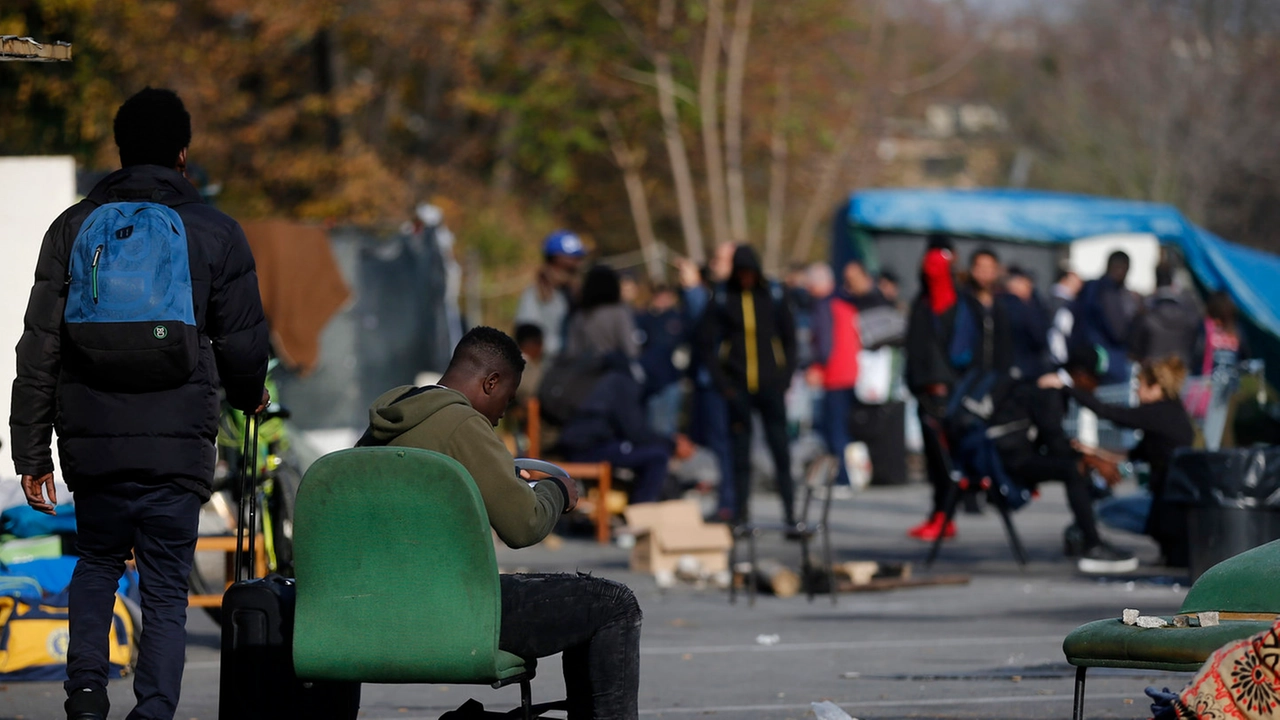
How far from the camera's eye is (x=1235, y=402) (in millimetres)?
13695

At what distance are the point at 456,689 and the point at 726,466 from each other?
23.9 ft

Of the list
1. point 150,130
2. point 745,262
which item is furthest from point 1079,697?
point 745,262

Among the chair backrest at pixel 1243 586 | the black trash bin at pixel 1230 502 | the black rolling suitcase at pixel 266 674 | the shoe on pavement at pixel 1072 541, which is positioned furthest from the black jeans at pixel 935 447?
the black rolling suitcase at pixel 266 674

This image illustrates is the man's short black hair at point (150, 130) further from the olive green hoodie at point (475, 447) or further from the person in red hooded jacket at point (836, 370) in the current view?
the person in red hooded jacket at point (836, 370)

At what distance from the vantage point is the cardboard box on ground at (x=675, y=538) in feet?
39.9

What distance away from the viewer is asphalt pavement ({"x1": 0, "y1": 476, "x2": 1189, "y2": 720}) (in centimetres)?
734

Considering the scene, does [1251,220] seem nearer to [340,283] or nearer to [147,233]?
[340,283]

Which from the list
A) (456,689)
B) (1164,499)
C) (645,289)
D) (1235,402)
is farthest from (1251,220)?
(456,689)

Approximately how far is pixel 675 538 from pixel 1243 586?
21.4 ft

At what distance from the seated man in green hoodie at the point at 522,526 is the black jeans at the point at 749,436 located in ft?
27.2

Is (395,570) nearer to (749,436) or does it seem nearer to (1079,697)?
(1079,697)

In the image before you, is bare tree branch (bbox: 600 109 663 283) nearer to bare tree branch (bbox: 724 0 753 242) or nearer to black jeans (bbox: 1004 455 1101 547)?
bare tree branch (bbox: 724 0 753 242)

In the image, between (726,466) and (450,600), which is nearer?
(450,600)

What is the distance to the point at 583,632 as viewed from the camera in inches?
210
